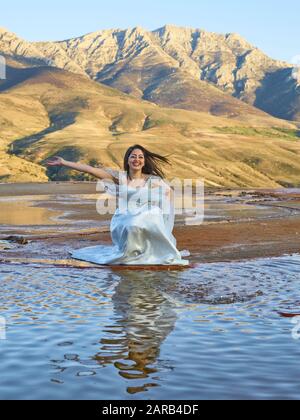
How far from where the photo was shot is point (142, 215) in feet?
55.7

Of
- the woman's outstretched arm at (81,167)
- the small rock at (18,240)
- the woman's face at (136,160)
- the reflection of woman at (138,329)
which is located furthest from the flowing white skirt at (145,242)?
the small rock at (18,240)

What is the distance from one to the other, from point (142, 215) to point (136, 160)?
132cm

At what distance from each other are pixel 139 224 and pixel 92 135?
142 metres

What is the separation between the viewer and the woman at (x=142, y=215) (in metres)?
16.8

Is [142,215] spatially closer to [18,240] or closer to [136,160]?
[136,160]

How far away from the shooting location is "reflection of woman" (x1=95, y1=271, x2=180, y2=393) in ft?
25.7

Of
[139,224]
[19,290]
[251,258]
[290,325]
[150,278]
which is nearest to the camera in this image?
[290,325]

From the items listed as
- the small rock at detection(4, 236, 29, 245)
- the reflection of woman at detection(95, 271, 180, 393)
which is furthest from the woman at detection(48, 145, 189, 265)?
the small rock at detection(4, 236, 29, 245)

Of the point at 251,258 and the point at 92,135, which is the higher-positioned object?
the point at 92,135

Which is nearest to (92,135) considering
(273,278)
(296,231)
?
(296,231)

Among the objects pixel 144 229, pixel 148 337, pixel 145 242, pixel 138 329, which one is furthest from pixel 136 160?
pixel 148 337

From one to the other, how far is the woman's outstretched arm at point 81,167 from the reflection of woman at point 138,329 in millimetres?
2592

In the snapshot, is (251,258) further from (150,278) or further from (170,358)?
(170,358)

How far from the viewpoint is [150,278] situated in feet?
47.9
